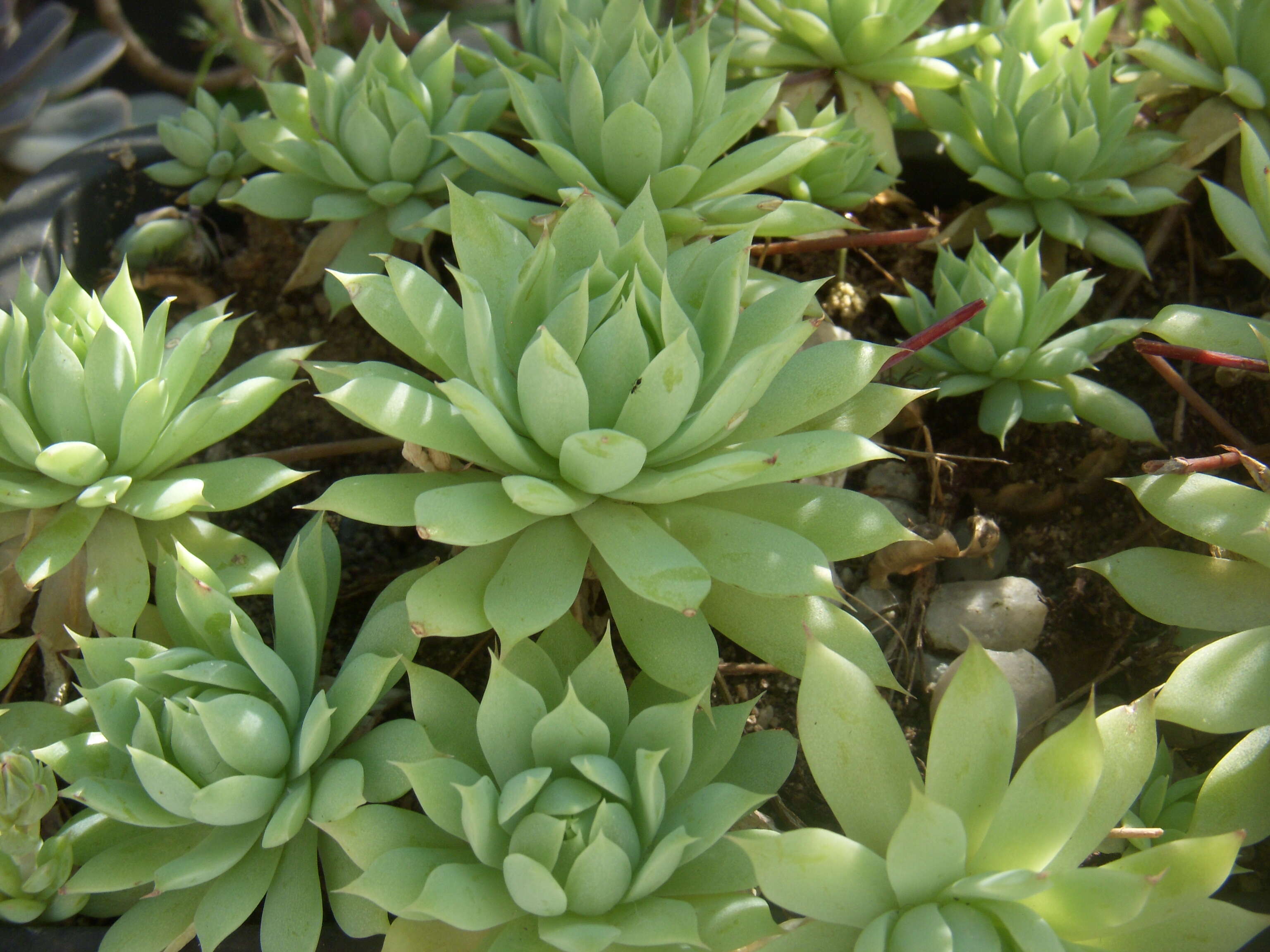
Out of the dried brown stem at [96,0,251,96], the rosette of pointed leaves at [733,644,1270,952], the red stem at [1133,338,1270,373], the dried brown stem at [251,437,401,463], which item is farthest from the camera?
the dried brown stem at [96,0,251,96]

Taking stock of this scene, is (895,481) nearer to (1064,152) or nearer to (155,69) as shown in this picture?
(1064,152)

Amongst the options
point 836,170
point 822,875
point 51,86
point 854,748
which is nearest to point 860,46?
point 836,170

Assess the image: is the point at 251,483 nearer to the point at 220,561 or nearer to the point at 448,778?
the point at 220,561

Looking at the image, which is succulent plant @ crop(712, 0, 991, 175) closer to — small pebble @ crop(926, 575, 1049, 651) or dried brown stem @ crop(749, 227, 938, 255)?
dried brown stem @ crop(749, 227, 938, 255)

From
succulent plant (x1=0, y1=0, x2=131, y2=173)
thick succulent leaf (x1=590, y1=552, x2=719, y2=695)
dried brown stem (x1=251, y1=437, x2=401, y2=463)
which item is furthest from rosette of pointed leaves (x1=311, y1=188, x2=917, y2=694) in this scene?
succulent plant (x1=0, y1=0, x2=131, y2=173)

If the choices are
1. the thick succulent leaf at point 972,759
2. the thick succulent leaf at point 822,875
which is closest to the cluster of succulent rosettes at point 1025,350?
the thick succulent leaf at point 972,759

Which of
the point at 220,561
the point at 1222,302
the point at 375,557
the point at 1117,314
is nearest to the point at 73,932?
the point at 220,561
